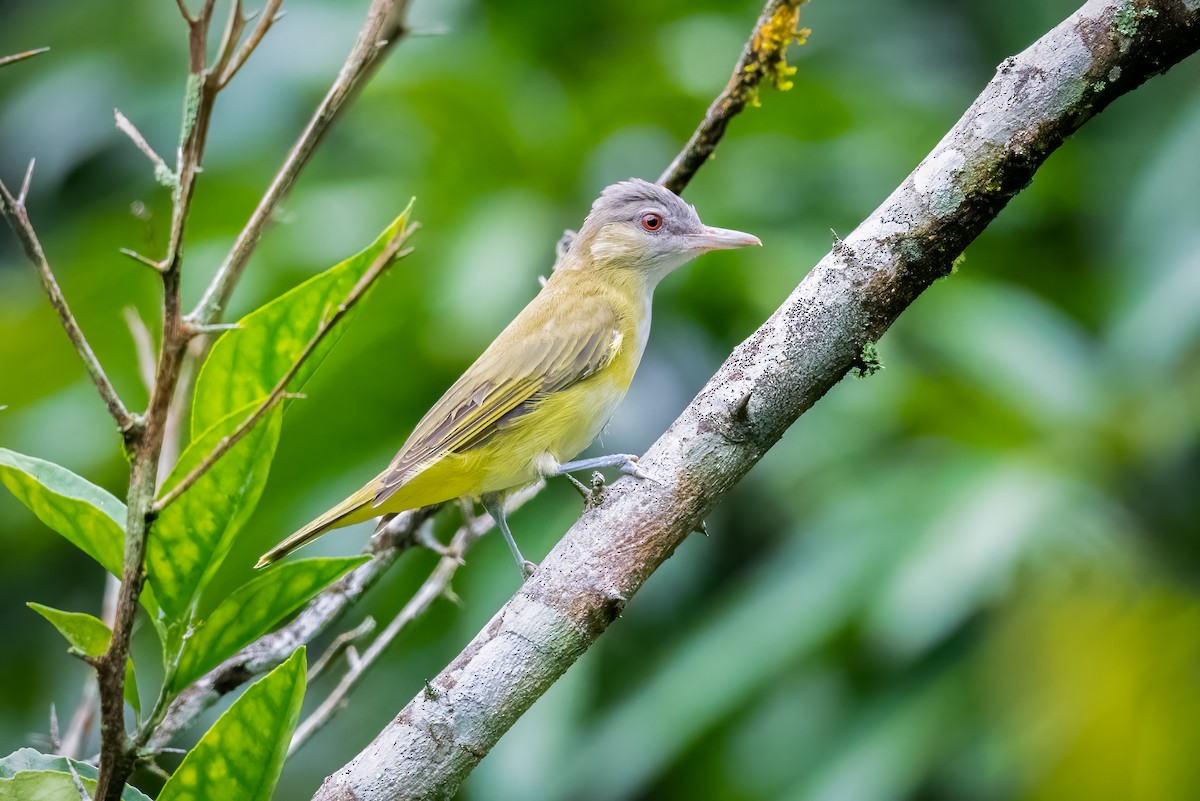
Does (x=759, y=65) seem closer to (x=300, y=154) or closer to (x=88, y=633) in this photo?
(x=300, y=154)

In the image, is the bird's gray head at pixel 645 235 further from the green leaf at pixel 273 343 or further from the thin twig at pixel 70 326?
the thin twig at pixel 70 326

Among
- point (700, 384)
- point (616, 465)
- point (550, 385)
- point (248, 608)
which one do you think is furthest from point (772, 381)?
point (700, 384)

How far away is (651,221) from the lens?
341 cm

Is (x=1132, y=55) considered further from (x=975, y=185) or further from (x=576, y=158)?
(x=576, y=158)

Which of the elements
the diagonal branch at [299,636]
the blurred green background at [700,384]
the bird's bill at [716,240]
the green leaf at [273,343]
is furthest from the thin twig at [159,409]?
the blurred green background at [700,384]

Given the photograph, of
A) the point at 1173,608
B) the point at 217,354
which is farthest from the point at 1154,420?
the point at 217,354

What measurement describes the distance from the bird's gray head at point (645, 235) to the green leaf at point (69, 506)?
193 cm

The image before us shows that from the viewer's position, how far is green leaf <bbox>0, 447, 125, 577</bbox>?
1629 mm

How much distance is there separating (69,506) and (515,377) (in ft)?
4.67

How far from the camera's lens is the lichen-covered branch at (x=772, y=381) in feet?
5.70

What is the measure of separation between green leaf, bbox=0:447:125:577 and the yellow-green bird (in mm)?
642

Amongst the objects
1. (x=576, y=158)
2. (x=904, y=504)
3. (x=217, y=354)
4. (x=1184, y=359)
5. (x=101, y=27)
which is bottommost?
(x=217, y=354)

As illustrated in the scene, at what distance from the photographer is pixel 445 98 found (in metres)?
5.26

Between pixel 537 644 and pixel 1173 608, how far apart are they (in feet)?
10.8
